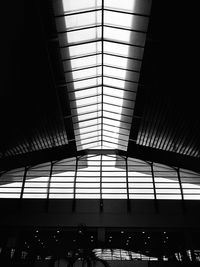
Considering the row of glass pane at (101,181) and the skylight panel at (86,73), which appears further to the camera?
the row of glass pane at (101,181)

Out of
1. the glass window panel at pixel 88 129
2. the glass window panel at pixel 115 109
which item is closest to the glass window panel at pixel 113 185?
the glass window panel at pixel 88 129

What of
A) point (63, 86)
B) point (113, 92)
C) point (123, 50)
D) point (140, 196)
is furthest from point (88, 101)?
point (140, 196)

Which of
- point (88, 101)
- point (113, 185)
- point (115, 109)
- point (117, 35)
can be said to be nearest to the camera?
point (117, 35)

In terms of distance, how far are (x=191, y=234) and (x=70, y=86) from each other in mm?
16867

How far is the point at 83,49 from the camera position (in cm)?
1325

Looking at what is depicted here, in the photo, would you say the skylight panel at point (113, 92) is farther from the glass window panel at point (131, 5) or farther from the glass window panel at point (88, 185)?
the glass window panel at point (88, 185)

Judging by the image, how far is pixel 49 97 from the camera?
50.1 feet

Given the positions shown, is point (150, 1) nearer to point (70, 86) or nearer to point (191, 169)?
point (70, 86)

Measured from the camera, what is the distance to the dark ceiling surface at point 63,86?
9.73 m

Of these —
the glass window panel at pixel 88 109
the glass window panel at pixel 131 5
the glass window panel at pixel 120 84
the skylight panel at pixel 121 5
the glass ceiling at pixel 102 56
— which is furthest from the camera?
the glass window panel at pixel 88 109

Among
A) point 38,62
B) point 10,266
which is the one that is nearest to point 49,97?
point 38,62

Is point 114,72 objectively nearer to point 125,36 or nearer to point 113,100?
point 113,100

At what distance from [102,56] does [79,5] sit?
4.41 meters

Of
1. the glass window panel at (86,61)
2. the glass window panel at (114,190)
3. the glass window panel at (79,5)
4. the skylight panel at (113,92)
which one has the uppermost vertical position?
the skylight panel at (113,92)
